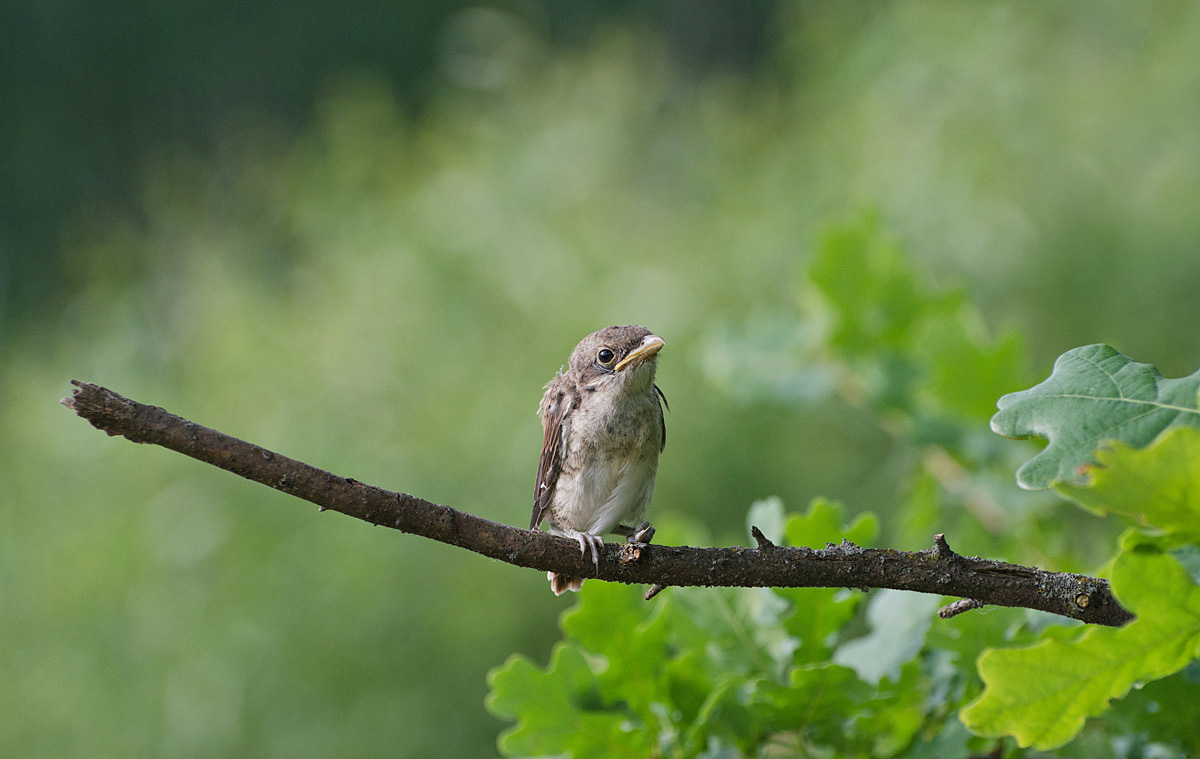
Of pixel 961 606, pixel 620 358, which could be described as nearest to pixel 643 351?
pixel 620 358

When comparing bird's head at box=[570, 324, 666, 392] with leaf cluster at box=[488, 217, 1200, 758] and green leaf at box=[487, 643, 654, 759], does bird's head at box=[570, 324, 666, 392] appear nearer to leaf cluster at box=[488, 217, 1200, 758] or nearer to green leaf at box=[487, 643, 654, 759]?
leaf cluster at box=[488, 217, 1200, 758]

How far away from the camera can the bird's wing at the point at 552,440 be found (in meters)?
0.91

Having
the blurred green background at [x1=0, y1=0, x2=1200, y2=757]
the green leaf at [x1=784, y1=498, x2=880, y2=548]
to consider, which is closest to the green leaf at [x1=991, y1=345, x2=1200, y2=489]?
the green leaf at [x1=784, y1=498, x2=880, y2=548]

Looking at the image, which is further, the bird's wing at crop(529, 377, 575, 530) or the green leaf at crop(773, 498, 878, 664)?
the bird's wing at crop(529, 377, 575, 530)

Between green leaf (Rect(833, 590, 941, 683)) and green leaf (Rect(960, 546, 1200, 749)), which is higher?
green leaf (Rect(833, 590, 941, 683))

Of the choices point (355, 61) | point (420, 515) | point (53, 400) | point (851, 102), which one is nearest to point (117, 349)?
point (53, 400)

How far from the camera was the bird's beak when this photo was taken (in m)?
0.80

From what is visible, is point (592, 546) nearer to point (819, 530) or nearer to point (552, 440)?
point (819, 530)

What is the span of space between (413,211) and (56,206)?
190cm

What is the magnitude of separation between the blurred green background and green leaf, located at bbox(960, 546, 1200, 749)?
67 centimetres

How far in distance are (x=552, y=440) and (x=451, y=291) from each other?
80.7 inches

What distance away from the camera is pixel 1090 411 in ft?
1.43

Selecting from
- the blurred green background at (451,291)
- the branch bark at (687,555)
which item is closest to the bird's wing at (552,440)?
the blurred green background at (451,291)

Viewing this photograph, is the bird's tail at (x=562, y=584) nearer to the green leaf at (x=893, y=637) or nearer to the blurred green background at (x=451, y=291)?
Answer: the green leaf at (x=893, y=637)
